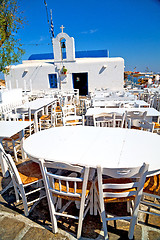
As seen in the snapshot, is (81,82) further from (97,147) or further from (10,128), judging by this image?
(97,147)

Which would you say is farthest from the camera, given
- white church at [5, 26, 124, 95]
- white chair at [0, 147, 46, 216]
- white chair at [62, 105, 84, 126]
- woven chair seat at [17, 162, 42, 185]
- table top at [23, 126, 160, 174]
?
white church at [5, 26, 124, 95]

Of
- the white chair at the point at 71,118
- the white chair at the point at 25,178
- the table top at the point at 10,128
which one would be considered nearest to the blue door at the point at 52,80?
the white chair at the point at 71,118

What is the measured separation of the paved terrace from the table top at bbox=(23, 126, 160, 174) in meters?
0.74

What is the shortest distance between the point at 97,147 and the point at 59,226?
3.26 feet

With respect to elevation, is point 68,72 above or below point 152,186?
above

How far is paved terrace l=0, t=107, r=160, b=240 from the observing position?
5.64ft

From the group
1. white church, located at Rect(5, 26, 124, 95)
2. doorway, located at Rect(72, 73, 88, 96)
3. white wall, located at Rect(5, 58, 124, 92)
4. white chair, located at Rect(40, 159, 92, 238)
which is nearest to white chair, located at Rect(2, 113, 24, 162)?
white chair, located at Rect(40, 159, 92, 238)

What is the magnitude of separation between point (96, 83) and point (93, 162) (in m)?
10.4

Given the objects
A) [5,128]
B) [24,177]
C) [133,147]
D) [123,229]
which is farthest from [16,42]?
[123,229]

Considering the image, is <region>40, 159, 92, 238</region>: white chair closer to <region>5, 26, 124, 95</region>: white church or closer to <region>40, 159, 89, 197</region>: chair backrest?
<region>40, 159, 89, 197</region>: chair backrest

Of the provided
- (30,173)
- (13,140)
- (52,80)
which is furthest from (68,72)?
(30,173)

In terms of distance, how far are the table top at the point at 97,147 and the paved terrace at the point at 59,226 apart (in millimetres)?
743

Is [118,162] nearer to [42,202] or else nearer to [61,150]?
[61,150]

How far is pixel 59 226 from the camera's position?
186 cm
